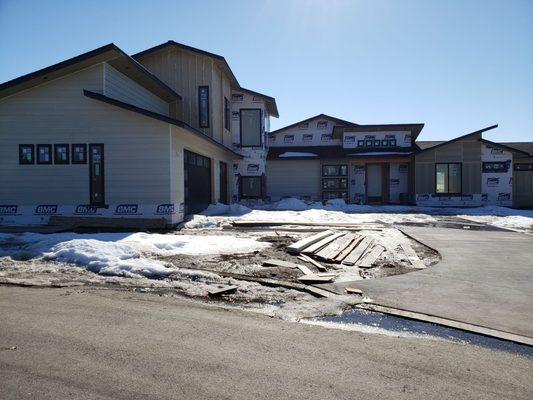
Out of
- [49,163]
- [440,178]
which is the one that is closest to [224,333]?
[49,163]

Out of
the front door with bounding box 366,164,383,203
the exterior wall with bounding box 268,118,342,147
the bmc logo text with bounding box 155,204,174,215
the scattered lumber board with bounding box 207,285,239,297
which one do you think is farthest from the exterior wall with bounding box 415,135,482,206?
the scattered lumber board with bounding box 207,285,239,297

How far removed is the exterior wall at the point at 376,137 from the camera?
3331 centimetres

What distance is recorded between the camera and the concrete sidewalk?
5.30 m

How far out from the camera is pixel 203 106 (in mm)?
23422

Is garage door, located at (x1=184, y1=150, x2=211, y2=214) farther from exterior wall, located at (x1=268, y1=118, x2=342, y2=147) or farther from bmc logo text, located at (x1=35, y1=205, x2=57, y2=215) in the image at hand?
exterior wall, located at (x1=268, y1=118, x2=342, y2=147)

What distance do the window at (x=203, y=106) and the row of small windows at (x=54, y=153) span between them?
359 inches

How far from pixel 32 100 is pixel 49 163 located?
2.51m

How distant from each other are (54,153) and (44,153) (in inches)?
15.8

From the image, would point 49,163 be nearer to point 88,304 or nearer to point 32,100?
point 32,100

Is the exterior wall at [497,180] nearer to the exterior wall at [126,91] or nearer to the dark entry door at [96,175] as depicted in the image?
the exterior wall at [126,91]

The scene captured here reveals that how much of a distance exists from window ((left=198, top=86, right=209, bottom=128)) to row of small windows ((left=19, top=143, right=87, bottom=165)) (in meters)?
9.12

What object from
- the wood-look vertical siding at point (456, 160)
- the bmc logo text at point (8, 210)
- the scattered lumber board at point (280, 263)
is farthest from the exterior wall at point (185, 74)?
the scattered lumber board at point (280, 263)

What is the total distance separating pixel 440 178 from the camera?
2928 cm

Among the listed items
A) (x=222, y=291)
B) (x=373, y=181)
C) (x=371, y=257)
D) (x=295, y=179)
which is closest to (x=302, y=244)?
(x=371, y=257)
